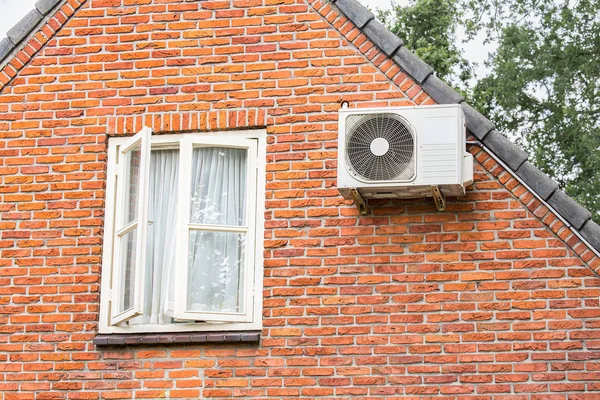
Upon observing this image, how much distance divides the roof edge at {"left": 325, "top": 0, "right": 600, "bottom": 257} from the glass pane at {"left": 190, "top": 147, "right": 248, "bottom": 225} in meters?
1.38

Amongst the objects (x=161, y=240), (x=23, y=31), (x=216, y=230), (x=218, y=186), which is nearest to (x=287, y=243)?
(x=216, y=230)

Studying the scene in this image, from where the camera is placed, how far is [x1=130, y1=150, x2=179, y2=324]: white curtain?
862 centimetres

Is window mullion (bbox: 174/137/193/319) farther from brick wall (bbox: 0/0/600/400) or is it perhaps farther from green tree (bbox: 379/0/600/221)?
green tree (bbox: 379/0/600/221)

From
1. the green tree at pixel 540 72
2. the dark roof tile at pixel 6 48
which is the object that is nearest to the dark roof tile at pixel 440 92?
the dark roof tile at pixel 6 48

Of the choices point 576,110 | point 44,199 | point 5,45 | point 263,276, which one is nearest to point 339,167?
point 263,276

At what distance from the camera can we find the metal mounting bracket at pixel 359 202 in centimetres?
812

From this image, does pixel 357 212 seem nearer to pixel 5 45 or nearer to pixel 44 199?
pixel 44 199

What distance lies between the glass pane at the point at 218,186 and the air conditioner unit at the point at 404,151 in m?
1.10

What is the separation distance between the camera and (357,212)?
849cm

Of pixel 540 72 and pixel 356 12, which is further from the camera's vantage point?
pixel 540 72

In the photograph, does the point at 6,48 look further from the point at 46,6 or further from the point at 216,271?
the point at 216,271

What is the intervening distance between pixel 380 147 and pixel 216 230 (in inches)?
58.3

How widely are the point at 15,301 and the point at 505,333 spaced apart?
3.75 m

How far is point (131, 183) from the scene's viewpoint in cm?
891
